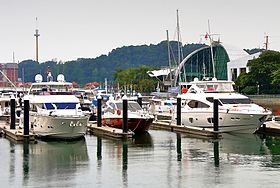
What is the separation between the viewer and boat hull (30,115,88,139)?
43.1m

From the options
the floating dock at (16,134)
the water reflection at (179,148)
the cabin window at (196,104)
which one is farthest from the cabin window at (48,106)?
the cabin window at (196,104)

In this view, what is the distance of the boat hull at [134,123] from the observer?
1880 inches

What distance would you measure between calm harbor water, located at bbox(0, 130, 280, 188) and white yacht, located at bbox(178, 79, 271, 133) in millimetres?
1446

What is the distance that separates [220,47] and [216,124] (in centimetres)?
11403

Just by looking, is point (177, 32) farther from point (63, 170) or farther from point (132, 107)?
point (63, 170)

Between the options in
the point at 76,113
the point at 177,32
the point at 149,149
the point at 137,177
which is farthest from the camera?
the point at 177,32

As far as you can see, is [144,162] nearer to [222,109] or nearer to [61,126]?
[61,126]

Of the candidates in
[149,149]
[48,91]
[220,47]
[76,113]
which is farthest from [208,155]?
[220,47]

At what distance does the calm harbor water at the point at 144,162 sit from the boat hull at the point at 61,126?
0.96 m

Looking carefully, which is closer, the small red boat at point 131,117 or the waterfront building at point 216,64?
the small red boat at point 131,117

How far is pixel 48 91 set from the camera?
48156 mm

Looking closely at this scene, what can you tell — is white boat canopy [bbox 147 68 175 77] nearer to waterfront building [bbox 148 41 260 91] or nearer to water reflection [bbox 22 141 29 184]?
waterfront building [bbox 148 41 260 91]

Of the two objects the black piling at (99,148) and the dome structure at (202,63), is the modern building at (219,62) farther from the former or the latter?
the black piling at (99,148)

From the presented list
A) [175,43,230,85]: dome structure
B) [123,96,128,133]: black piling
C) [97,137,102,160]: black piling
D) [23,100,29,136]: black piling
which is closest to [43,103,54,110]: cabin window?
[23,100,29,136]: black piling
